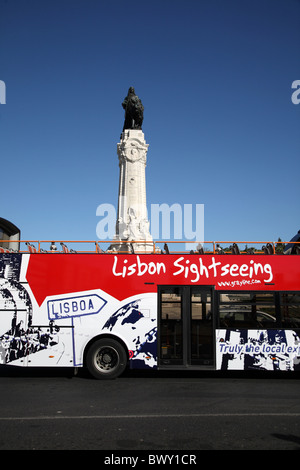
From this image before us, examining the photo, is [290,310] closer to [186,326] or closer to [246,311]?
[246,311]

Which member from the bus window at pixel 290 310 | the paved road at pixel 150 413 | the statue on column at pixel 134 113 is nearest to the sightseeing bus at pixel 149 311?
the bus window at pixel 290 310

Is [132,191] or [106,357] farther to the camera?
[132,191]

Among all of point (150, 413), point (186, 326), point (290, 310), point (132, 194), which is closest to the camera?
point (150, 413)

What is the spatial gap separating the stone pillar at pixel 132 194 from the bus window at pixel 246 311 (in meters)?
26.8

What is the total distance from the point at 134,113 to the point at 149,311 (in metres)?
36.3

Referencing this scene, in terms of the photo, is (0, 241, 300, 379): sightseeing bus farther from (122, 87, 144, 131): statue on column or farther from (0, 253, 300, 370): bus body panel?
(122, 87, 144, 131): statue on column

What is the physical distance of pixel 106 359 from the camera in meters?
9.24

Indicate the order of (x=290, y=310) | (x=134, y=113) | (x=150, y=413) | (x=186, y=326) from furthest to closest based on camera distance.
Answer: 1. (x=134, y=113)
2. (x=290, y=310)
3. (x=186, y=326)
4. (x=150, y=413)

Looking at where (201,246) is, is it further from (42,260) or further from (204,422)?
(204,422)

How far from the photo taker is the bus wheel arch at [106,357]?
9125 mm

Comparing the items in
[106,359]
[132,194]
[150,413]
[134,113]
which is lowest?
[150,413]

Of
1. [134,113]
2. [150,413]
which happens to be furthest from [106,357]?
[134,113]

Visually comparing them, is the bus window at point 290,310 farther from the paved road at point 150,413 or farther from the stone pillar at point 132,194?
the stone pillar at point 132,194
